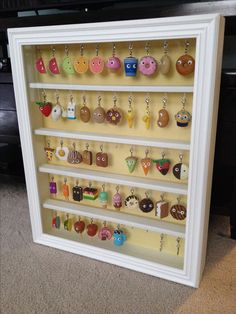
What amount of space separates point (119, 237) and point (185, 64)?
747mm

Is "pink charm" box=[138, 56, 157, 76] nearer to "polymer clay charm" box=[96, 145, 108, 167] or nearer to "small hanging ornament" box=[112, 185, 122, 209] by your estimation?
"polymer clay charm" box=[96, 145, 108, 167]

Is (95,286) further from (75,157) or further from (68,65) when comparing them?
(68,65)

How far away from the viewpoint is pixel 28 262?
127 centimetres

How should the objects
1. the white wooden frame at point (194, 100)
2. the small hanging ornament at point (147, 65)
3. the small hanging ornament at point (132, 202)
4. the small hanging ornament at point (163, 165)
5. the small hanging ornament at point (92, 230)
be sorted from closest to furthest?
1. the white wooden frame at point (194, 100)
2. the small hanging ornament at point (147, 65)
3. the small hanging ornament at point (163, 165)
4. the small hanging ornament at point (132, 202)
5. the small hanging ornament at point (92, 230)

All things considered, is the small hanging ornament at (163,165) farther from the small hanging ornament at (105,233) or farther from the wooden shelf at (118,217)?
the small hanging ornament at (105,233)

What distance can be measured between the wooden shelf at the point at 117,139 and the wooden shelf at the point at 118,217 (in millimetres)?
327

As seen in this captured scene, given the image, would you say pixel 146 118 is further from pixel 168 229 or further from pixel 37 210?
pixel 37 210

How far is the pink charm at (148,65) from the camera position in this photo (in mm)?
1023

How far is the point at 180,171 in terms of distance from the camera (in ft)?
3.59

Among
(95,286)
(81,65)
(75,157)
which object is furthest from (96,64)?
(95,286)

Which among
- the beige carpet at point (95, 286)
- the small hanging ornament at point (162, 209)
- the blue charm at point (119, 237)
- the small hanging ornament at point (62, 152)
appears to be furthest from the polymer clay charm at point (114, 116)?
the beige carpet at point (95, 286)

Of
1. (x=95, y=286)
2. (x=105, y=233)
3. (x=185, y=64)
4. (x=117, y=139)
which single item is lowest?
(x=95, y=286)

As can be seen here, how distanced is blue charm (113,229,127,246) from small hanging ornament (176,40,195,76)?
0.70 metres

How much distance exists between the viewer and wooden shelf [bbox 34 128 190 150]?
3.45 ft
